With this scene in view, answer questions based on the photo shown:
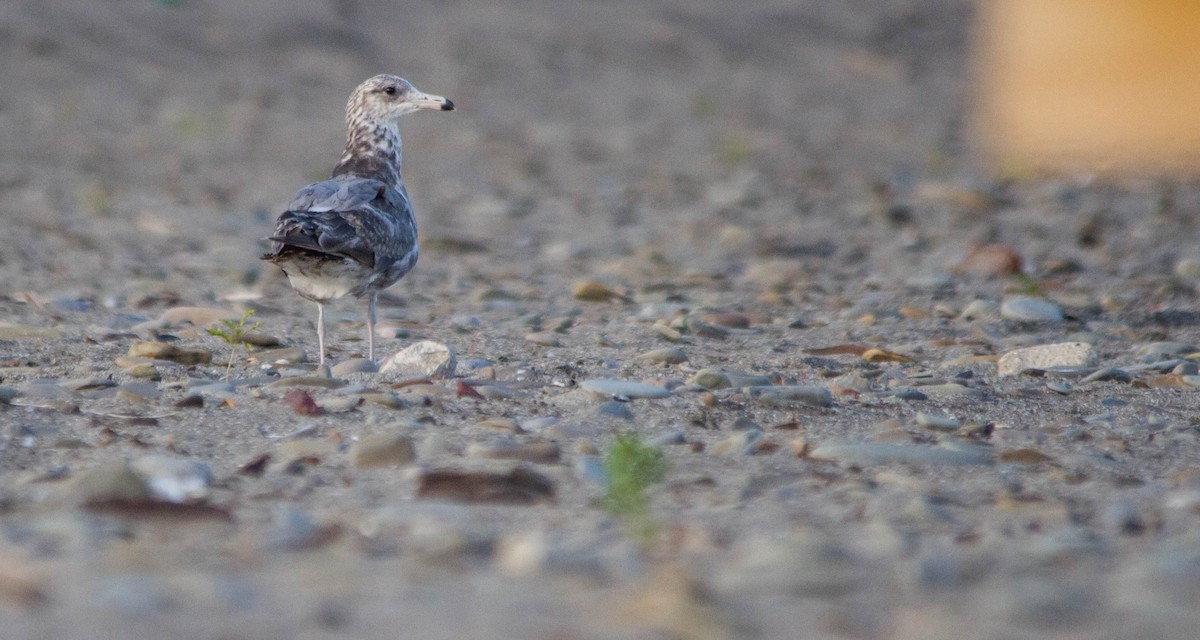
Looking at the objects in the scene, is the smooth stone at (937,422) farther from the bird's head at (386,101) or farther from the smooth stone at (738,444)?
the bird's head at (386,101)

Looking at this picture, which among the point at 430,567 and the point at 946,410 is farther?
the point at 946,410

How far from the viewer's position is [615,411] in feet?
14.8

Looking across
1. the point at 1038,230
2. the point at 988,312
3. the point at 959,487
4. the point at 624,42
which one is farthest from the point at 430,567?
the point at 624,42

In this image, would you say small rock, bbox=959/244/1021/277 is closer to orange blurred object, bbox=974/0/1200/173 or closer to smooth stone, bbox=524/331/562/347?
smooth stone, bbox=524/331/562/347

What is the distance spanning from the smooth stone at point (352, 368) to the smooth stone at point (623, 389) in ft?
2.61

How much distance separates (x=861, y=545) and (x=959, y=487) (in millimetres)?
698

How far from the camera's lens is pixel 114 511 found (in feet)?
11.0

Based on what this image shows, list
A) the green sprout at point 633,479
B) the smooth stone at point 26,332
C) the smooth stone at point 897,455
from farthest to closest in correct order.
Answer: the smooth stone at point 26,332 < the smooth stone at point 897,455 < the green sprout at point 633,479

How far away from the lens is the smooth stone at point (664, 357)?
534 cm

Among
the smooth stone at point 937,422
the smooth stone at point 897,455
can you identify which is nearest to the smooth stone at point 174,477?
the smooth stone at point 897,455

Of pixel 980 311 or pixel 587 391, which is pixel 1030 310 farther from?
pixel 587 391

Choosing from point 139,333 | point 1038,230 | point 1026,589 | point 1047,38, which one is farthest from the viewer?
point 1047,38

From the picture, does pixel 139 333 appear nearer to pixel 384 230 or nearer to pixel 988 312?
pixel 384 230

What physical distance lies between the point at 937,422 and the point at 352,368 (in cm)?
196
